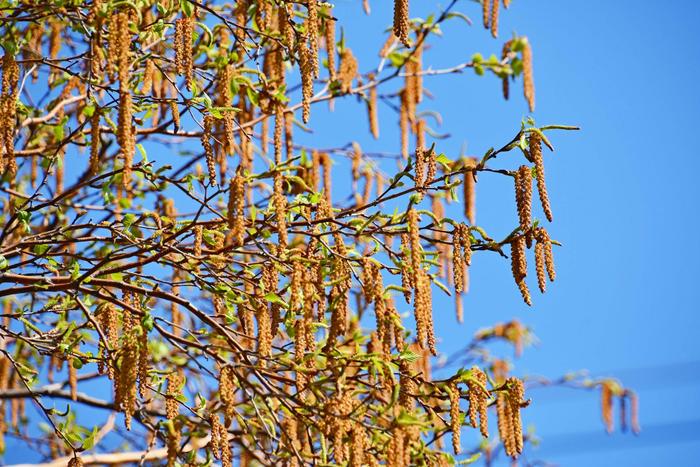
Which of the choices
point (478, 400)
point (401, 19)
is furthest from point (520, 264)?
point (401, 19)

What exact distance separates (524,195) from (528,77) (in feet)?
9.03

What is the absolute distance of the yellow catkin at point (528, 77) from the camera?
5.92 m

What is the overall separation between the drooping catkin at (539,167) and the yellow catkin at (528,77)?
2.02 metres

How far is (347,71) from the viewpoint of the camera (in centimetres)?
624

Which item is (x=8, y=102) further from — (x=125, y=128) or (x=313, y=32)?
(x=313, y=32)

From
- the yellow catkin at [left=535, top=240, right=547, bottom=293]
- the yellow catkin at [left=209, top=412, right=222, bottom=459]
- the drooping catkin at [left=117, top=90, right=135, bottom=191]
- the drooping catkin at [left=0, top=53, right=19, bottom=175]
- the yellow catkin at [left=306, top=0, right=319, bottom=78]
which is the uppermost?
the yellow catkin at [left=306, top=0, right=319, bottom=78]

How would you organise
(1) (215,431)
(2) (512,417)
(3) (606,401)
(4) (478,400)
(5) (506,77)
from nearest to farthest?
(1) (215,431) < (4) (478,400) < (2) (512,417) < (5) (506,77) < (3) (606,401)

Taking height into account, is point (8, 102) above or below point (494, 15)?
below

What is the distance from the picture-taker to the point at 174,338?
164 inches

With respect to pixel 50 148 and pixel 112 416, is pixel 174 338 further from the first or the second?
pixel 112 416

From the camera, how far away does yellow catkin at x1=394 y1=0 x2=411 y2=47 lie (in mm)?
3863

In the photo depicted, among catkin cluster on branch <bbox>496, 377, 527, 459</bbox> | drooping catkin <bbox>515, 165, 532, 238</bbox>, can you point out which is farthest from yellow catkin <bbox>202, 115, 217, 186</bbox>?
catkin cluster on branch <bbox>496, 377, 527, 459</bbox>

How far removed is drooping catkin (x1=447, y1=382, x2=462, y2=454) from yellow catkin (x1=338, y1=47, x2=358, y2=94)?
2589 mm

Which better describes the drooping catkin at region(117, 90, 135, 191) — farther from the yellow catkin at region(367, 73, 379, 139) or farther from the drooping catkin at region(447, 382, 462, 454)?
the yellow catkin at region(367, 73, 379, 139)
